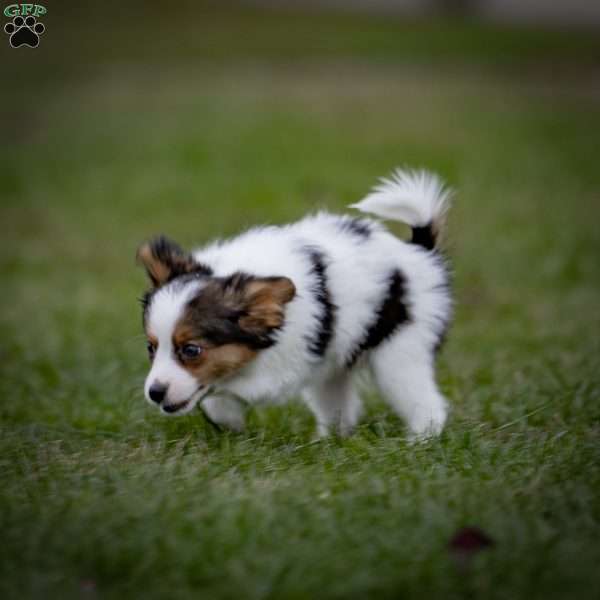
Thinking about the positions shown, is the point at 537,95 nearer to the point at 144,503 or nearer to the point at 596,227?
the point at 596,227

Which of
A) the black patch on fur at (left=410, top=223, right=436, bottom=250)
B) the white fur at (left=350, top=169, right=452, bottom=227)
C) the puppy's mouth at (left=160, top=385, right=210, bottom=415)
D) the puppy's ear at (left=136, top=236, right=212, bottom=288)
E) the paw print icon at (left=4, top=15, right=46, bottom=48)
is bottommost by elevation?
the puppy's mouth at (left=160, top=385, right=210, bottom=415)

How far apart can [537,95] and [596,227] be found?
8.47 meters

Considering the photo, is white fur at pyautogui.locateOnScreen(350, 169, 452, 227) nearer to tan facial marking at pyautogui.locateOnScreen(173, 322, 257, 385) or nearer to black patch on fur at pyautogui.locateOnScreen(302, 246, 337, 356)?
black patch on fur at pyautogui.locateOnScreen(302, 246, 337, 356)

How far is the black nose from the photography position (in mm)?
4141

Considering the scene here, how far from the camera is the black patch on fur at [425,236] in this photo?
200 inches

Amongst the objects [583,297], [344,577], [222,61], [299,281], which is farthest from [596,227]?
[222,61]

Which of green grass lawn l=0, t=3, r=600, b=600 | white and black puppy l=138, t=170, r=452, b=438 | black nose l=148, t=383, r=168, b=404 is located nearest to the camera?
green grass lawn l=0, t=3, r=600, b=600

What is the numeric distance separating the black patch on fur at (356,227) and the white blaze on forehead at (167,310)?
1.06m

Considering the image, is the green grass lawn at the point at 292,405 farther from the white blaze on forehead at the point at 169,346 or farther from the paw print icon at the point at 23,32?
the paw print icon at the point at 23,32

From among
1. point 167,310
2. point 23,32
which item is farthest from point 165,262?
point 23,32

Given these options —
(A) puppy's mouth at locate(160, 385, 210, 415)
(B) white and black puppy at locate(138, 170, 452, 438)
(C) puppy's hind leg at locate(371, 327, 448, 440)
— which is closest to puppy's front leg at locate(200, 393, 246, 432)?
(B) white and black puppy at locate(138, 170, 452, 438)

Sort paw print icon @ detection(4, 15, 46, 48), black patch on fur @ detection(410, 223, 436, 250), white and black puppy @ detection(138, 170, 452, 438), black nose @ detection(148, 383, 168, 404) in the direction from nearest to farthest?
black nose @ detection(148, 383, 168, 404) → white and black puppy @ detection(138, 170, 452, 438) → black patch on fur @ detection(410, 223, 436, 250) → paw print icon @ detection(4, 15, 46, 48)

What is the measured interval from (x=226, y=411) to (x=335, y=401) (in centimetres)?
75

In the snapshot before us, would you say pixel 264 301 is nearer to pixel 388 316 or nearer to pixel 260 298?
pixel 260 298
